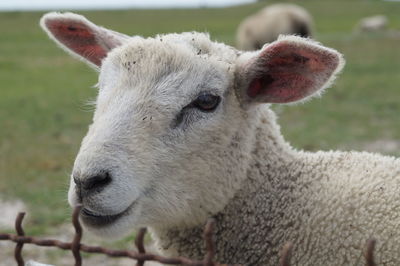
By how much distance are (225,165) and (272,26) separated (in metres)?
23.7

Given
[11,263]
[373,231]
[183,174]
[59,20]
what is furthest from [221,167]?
[11,263]

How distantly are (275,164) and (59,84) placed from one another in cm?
1724

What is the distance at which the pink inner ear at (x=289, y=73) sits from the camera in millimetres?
3080

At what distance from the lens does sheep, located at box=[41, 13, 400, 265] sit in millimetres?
2816

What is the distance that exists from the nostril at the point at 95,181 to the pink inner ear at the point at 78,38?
1.36 metres

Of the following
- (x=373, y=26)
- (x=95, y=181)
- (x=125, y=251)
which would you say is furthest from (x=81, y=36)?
(x=373, y=26)

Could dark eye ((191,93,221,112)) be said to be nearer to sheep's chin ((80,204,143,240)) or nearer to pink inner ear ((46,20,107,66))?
sheep's chin ((80,204,143,240))

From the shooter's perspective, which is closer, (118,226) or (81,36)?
(118,226)

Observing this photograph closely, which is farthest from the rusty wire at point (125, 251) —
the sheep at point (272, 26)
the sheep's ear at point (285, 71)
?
the sheep at point (272, 26)

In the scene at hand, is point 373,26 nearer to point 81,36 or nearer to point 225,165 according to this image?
point 81,36

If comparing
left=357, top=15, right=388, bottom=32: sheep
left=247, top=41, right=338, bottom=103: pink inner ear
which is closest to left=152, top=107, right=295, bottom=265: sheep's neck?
left=247, top=41, right=338, bottom=103: pink inner ear

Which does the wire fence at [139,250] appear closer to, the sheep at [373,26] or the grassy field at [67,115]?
the grassy field at [67,115]

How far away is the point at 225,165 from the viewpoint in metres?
3.13

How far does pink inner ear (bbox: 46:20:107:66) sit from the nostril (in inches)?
53.5
